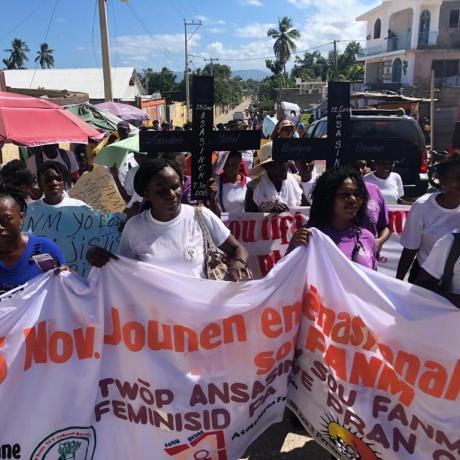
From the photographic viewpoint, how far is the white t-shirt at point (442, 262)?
2.36 metres

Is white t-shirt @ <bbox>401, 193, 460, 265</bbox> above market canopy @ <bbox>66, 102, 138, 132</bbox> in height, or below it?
below

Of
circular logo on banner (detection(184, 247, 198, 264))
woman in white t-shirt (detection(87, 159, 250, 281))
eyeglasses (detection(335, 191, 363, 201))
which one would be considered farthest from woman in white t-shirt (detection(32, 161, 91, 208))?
eyeglasses (detection(335, 191, 363, 201))

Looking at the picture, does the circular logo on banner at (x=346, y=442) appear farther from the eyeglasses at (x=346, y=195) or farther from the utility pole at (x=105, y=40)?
the utility pole at (x=105, y=40)

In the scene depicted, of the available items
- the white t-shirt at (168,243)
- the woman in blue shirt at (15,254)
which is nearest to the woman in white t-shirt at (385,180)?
the white t-shirt at (168,243)

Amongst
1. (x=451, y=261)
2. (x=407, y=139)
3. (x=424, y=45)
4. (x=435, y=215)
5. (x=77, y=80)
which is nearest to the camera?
(x=451, y=261)

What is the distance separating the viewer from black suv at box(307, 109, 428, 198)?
7152mm

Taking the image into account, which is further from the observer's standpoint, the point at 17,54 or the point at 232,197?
the point at 17,54

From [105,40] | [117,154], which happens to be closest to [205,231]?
[117,154]

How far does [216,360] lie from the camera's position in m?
2.54

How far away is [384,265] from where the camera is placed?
416 cm

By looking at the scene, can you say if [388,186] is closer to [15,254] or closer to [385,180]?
[385,180]

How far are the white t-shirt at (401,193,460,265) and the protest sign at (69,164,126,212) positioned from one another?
247 centimetres

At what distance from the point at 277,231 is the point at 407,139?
13.7 feet

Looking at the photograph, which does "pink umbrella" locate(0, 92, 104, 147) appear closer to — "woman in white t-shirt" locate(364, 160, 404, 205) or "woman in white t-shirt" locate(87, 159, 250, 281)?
"woman in white t-shirt" locate(87, 159, 250, 281)
